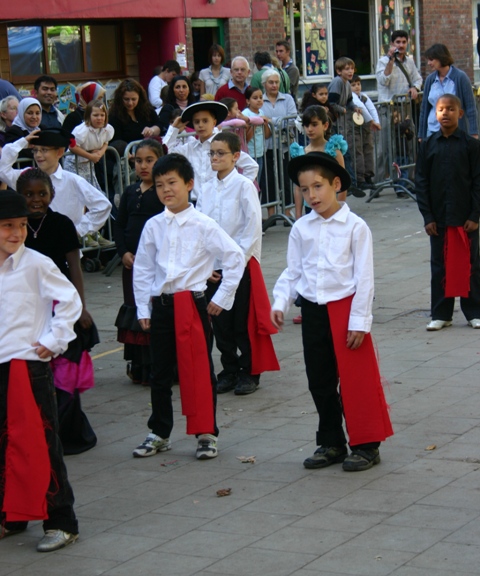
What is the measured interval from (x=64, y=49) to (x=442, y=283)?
11.5 m

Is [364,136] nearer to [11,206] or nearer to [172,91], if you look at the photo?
[172,91]

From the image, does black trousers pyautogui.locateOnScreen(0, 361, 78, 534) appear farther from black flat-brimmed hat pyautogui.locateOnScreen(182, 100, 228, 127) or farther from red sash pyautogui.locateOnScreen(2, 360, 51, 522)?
black flat-brimmed hat pyautogui.locateOnScreen(182, 100, 228, 127)

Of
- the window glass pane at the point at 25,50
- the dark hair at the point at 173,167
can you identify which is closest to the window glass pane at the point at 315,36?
the window glass pane at the point at 25,50

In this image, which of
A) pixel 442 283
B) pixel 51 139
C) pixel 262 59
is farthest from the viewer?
pixel 262 59

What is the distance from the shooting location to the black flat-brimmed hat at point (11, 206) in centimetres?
525

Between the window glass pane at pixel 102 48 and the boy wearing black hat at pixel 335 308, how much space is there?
1408 cm

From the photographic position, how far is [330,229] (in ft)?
20.3

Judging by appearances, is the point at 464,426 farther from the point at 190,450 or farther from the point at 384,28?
the point at 384,28

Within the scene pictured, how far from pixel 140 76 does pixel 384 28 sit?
8710 millimetres

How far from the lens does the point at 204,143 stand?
29.0 ft

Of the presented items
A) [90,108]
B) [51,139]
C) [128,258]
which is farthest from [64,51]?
[51,139]

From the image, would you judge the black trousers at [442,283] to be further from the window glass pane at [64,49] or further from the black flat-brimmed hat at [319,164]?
the window glass pane at [64,49]

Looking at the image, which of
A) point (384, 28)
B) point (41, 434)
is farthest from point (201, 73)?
point (41, 434)

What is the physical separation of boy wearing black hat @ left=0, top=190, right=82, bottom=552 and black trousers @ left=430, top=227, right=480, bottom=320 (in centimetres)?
481
